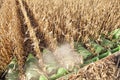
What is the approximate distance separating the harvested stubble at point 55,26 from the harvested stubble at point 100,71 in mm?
633

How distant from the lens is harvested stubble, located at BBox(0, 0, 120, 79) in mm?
3961

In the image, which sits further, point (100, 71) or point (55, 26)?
point (55, 26)

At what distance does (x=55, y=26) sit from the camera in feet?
14.6

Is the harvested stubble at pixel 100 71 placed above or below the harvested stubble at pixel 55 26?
below

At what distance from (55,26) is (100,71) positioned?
1.44 meters

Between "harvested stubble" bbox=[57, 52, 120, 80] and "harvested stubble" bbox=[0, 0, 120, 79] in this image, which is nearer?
"harvested stubble" bbox=[57, 52, 120, 80]

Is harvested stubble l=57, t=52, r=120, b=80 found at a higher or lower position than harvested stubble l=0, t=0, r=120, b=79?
lower

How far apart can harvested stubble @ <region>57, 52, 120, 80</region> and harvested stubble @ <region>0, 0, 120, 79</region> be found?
63cm

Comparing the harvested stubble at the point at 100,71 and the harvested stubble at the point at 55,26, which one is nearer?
the harvested stubble at the point at 100,71

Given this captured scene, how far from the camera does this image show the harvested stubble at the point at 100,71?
130 inches

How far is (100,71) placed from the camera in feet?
11.1

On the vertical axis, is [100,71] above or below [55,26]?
below

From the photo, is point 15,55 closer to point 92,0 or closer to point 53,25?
point 53,25

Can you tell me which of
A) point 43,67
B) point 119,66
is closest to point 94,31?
point 119,66
